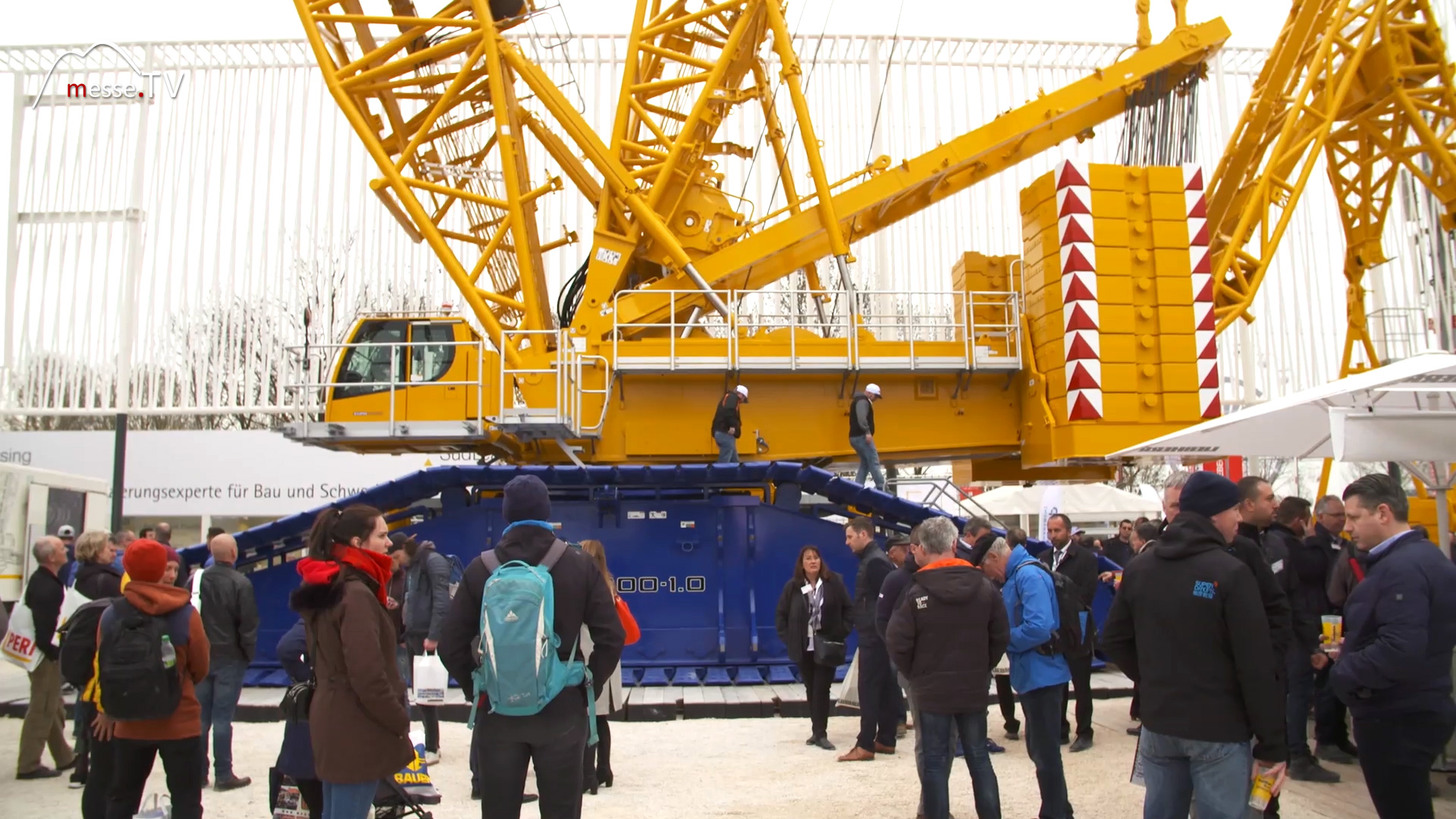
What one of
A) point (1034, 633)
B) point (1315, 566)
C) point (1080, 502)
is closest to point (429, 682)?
point (1034, 633)

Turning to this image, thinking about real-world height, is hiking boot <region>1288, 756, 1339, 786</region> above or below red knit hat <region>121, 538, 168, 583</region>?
below

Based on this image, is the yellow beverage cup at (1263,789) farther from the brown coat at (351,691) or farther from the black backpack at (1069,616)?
the brown coat at (351,691)

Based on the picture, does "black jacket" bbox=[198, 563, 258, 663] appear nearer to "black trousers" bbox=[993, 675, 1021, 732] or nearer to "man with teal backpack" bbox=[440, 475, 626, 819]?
"man with teal backpack" bbox=[440, 475, 626, 819]

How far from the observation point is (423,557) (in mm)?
9375

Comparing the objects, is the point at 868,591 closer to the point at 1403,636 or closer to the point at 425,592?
the point at 425,592

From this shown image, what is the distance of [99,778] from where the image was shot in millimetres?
5527

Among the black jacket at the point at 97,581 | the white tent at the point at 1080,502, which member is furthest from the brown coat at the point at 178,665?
the white tent at the point at 1080,502

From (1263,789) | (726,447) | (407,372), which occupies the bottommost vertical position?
(1263,789)

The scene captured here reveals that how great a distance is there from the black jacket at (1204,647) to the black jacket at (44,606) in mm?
8030

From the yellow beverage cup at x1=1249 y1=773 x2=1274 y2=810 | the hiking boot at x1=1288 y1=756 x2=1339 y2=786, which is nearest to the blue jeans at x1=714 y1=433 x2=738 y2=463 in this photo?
the hiking boot at x1=1288 y1=756 x2=1339 y2=786

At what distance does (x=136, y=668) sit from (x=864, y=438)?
9.01 m

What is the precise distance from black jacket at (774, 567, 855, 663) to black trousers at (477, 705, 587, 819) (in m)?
5.18

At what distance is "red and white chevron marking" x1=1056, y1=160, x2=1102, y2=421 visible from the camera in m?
12.6

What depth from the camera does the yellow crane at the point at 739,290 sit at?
12.9 meters
